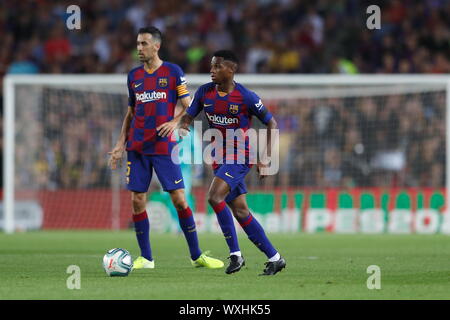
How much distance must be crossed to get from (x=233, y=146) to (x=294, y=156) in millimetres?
10443

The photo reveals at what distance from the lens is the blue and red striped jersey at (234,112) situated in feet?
30.7

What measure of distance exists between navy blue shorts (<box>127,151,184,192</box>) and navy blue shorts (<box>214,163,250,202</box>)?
2.12 feet

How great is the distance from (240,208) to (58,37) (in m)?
14.0

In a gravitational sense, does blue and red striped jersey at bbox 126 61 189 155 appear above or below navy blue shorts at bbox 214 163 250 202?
above

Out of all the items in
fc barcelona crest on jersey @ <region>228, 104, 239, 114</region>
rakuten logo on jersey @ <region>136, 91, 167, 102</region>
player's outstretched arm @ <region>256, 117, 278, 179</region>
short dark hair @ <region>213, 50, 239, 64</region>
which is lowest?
player's outstretched arm @ <region>256, 117, 278, 179</region>

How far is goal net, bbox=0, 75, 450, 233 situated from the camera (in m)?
18.7

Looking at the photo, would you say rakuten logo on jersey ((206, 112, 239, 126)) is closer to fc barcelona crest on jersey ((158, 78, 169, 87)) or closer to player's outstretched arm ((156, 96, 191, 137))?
player's outstretched arm ((156, 96, 191, 137))

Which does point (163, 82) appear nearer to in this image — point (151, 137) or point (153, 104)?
point (153, 104)

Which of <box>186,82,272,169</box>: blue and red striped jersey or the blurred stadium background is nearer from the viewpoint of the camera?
<box>186,82,272,169</box>: blue and red striped jersey

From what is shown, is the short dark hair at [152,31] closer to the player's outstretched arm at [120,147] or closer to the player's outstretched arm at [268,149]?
the player's outstretched arm at [120,147]

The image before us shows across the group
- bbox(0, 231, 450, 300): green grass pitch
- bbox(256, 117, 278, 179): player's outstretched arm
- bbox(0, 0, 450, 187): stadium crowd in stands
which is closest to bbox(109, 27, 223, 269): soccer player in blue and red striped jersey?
bbox(0, 231, 450, 300): green grass pitch

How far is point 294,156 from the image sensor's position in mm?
19781

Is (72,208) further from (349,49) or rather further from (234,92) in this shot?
(234,92)

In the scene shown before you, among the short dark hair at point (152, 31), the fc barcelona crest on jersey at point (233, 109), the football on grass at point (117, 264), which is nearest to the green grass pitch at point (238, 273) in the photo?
the football on grass at point (117, 264)
